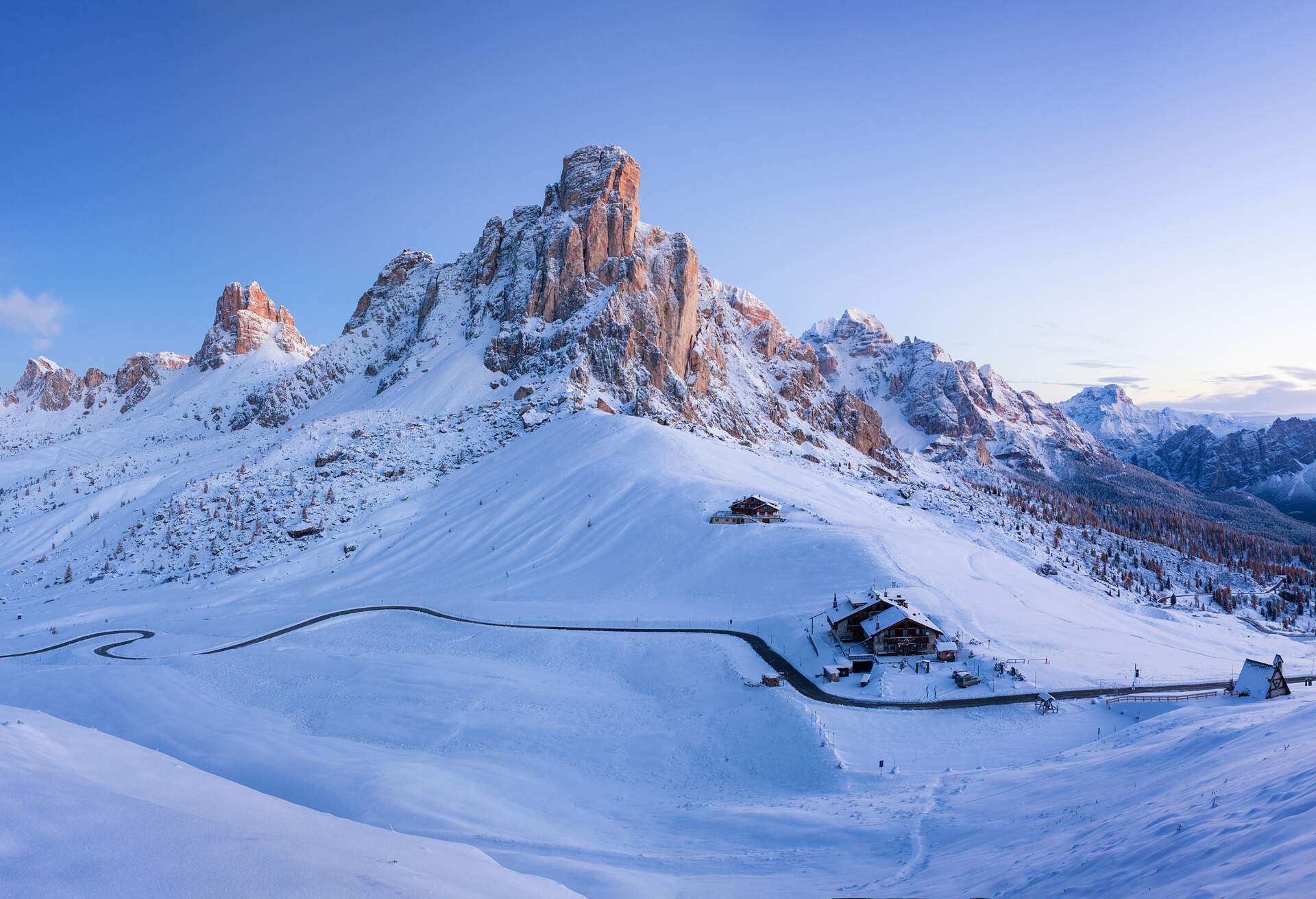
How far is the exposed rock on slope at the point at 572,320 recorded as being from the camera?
112062 mm

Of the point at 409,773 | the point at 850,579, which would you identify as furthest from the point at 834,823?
the point at 850,579

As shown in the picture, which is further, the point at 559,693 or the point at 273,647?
the point at 273,647

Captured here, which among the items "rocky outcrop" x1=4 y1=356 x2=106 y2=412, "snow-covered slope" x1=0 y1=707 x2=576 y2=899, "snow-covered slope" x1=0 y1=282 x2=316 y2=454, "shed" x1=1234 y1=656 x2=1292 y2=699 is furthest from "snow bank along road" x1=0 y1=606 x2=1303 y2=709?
"rocky outcrop" x1=4 y1=356 x2=106 y2=412

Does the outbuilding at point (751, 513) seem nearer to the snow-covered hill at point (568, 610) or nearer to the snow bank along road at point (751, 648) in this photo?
the snow-covered hill at point (568, 610)

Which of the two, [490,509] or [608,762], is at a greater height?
[490,509]

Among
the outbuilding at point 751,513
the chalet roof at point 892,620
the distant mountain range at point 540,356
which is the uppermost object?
the distant mountain range at point 540,356

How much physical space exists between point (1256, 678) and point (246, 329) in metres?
215

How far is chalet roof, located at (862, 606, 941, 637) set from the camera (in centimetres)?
3662

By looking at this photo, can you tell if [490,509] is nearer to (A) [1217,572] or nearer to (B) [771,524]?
(B) [771,524]

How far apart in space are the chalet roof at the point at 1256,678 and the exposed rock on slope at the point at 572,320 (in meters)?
78.7

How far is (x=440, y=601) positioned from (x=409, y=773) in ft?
101

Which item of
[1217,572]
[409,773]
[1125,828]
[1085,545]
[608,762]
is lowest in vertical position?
[1217,572]

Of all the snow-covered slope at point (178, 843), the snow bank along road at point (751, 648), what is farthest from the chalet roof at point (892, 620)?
the snow-covered slope at point (178, 843)

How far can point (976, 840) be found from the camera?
53.0 ft
